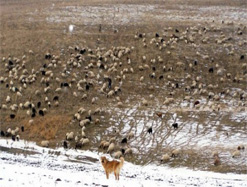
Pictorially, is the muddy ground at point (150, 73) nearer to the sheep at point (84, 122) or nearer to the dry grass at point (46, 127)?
the dry grass at point (46, 127)

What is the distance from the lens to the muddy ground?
81.5ft

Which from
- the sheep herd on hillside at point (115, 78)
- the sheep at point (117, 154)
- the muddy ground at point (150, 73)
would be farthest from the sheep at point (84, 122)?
the sheep at point (117, 154)

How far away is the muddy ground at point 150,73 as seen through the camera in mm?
24828

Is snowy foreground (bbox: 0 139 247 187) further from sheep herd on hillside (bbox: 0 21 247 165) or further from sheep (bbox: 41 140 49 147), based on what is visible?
sheep herd on hillside (bbox: 0 21 247 165)

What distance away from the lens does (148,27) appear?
1754 inches

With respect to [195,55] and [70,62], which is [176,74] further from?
[70,62]

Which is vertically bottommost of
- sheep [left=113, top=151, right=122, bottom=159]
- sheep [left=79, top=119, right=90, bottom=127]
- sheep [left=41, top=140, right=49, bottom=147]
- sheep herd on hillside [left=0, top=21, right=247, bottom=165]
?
sheep [left=41, top=140, right=49, bottom=147]

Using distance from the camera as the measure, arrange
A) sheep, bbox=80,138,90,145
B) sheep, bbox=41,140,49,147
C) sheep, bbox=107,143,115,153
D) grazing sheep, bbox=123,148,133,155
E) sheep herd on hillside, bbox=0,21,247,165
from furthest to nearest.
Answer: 1. sheep herd on hillside, bbox=0,21,247,165
2. sheep, bbox=41,140,49,147
3. sheep, bbox=80,138,90,145
4. sheep, bbox=107,143,115,153
5. grazing sheep, bbox=123,148,133,155

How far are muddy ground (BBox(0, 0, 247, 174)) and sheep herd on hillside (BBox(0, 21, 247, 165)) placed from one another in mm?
138

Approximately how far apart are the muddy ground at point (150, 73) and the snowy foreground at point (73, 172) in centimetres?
125

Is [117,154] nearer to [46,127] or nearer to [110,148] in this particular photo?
[110,148]

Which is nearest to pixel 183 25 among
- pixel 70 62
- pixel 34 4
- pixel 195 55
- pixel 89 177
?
pixel 195 55

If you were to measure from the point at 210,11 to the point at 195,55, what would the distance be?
58.1 feet

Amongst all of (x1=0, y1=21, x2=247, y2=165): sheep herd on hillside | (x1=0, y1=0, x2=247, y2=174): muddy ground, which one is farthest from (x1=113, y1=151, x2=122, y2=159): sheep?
(x1=0, y1=21, x2=247, y2=165): sheep herd on hillside
